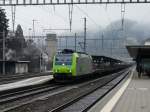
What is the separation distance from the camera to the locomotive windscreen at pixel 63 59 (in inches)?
1492

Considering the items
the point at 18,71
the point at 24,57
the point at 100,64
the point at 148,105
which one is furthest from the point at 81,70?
the point at 24,57

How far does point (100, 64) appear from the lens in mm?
60000

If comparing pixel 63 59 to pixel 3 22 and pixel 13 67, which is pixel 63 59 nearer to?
pixel 13 67

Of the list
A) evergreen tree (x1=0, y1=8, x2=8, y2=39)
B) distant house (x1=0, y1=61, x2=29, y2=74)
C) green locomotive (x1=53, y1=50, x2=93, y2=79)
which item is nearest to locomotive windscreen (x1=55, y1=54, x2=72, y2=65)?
green locomotive (x1=53, y1=50, x2=93, y2=79)

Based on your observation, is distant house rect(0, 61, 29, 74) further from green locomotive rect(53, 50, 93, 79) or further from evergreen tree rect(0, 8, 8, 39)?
green locomotive rect(53, 50, 93, 79)

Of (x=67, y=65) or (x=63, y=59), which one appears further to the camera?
(x=63, y=59)

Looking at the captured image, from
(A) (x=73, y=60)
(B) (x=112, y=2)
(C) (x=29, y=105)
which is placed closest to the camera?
(C) (x=29, y=105)

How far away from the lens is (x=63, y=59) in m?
38.3

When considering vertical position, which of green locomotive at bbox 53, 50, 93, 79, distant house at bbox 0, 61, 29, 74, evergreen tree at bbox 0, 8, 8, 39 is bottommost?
distant house at bbox 0, 61, 29, 74

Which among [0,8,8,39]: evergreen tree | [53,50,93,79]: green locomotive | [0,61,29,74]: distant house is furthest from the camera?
[0,8,8,39]: evergreen tree

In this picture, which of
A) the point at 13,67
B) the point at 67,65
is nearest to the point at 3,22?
the point at 13,67

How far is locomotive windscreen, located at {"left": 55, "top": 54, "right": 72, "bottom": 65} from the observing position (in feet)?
124

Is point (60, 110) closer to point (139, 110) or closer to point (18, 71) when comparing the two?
point (139, 110)

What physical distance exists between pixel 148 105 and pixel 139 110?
187 cm
